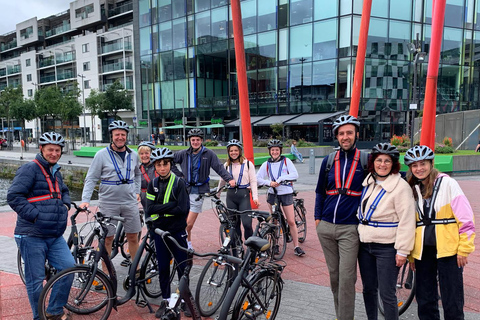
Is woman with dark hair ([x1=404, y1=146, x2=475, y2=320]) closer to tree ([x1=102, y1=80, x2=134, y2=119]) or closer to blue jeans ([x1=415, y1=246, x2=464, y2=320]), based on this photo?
blue jeans ([x1=415, y1=246, x2=464, y2=320])

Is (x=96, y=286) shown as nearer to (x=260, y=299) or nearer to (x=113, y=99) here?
(x=260, y=299)

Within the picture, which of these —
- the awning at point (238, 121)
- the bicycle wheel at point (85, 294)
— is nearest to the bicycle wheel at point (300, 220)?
the bicycle wheel at point (85, 294)

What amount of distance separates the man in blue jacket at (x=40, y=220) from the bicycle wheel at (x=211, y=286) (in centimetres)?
127

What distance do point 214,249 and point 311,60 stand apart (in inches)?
1160

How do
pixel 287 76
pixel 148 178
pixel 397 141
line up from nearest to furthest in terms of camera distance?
pixel 148 178
pixel 397 141
pixel 287 76

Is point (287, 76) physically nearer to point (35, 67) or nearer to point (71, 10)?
point (71, 10)

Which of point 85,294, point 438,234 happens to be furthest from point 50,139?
point 438,234

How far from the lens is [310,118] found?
1288 inches

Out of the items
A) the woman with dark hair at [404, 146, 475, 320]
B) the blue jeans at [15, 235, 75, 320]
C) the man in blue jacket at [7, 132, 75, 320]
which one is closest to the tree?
the man in blue jacket at [7, 132, 75, 320]

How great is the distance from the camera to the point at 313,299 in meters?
→ 4.22

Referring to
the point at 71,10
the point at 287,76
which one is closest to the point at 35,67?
the point at 71,10

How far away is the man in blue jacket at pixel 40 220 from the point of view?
331 centimetres

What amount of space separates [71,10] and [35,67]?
14339 mm

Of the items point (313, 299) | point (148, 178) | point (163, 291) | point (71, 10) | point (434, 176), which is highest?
point (71, 10)
